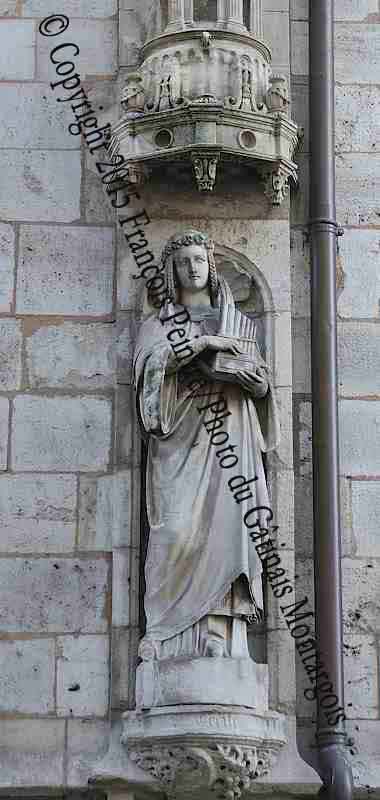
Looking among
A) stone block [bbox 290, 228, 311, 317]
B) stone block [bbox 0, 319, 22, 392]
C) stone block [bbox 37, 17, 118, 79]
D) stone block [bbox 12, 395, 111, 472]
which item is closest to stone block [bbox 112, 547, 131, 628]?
stone block [bbox 12, 395, 111, 472]

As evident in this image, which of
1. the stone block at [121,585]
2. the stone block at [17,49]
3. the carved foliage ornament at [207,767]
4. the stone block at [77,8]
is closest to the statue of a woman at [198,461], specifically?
the stone block at [121,585]

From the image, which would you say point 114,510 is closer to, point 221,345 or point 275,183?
point 221,345

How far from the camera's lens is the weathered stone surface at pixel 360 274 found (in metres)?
7.66

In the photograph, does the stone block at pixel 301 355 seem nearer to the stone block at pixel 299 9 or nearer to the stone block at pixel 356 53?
the stone block at pixel 356 53

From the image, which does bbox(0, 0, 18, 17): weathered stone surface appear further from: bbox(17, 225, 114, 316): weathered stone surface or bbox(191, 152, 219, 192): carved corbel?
bbox(191, 152, 219, 192): carved corbel

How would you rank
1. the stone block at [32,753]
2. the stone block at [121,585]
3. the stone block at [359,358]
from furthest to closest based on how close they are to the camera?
the stone block at [359,358] < the stone block at [121,585] < the stone block at [32,753]

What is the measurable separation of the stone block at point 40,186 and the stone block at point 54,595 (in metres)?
1.52

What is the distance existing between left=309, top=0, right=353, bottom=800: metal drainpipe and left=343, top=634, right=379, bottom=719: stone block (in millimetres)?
84

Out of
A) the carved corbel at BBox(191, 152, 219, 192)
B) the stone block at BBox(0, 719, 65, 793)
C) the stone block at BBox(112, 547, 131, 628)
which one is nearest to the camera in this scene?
the stone block at BBox(0, 719, 65, 793)

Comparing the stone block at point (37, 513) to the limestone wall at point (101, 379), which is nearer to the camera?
the limestone wall at point (101, 379)

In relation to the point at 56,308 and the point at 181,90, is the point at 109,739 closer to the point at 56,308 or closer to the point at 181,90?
Result: the point at 56,308

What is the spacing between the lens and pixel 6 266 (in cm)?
761

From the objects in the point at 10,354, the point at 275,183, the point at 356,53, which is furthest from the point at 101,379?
the point at 356,53

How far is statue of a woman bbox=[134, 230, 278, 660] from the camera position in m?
6.89
